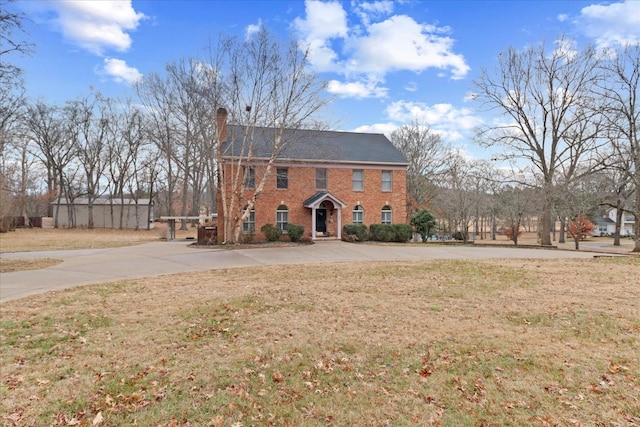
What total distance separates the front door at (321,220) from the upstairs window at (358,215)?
6.56 feet

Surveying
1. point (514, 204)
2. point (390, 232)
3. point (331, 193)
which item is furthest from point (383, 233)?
point (514, 204)

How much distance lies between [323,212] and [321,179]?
227cm

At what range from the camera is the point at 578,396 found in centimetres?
356

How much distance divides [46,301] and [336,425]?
22.8 feet

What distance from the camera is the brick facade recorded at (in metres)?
23.5

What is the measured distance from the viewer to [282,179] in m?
24.0

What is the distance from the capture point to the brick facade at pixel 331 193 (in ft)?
77.1

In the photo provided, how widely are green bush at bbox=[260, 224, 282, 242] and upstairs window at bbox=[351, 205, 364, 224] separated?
5.58 m

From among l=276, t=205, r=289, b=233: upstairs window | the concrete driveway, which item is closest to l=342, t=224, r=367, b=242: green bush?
l=276, t=205, r=289, b=233: upstairs window

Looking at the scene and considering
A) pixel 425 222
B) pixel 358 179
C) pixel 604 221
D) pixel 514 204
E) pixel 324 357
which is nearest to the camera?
pixel 324 357

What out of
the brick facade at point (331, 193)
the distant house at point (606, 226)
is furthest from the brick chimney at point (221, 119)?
the distant house at point (606, 226)

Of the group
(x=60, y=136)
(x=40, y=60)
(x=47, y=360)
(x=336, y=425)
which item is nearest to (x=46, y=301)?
(x=47, y=360)

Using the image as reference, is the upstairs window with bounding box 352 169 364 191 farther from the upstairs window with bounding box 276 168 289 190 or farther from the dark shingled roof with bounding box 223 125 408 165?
the upstairs window with bounding box 276 168 289 190

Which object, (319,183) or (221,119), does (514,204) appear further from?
(221,119)
